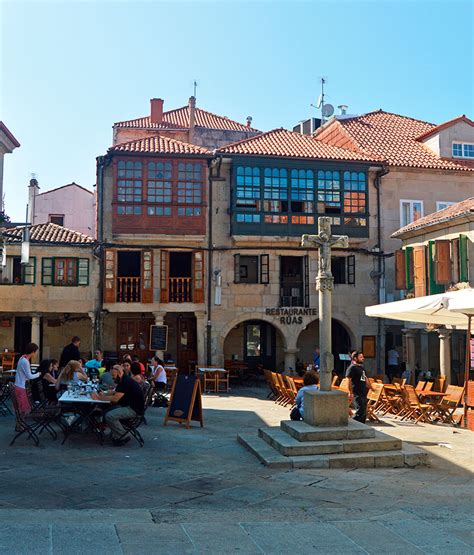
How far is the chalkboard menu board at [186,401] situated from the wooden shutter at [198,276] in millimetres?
10634

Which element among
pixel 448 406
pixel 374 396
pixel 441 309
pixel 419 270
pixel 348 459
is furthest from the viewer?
pixel 419 270

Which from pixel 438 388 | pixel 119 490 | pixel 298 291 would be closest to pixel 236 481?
pixel 119 490

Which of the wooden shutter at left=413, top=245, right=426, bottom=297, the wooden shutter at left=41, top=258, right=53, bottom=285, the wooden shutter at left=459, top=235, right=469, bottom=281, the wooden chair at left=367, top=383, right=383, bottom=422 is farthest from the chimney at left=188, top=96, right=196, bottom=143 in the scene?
the wooden chair at left=367, top=383, right=383, bottom=422

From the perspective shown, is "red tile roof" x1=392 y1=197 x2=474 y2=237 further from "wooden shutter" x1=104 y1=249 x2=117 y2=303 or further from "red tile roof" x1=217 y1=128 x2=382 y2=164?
"wooden shutter" x1=104 y1=249 x2=117 y2=303

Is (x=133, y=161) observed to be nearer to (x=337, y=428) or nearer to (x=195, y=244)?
(x=195, y=244)

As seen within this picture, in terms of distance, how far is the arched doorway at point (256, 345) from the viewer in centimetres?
2564

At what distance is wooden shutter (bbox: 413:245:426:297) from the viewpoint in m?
20.0

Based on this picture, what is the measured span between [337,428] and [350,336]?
14770 mm

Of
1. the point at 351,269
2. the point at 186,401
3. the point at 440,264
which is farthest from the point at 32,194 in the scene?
the point at 186,401

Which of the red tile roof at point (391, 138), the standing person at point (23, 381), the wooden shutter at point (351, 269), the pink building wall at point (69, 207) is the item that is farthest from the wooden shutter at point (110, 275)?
the pink building wall at point (69, 207)

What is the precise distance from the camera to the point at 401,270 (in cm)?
2161

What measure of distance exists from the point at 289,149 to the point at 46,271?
10.5m

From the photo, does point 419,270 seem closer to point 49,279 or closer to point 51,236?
point 49,279

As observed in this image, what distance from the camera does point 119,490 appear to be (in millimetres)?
7035
